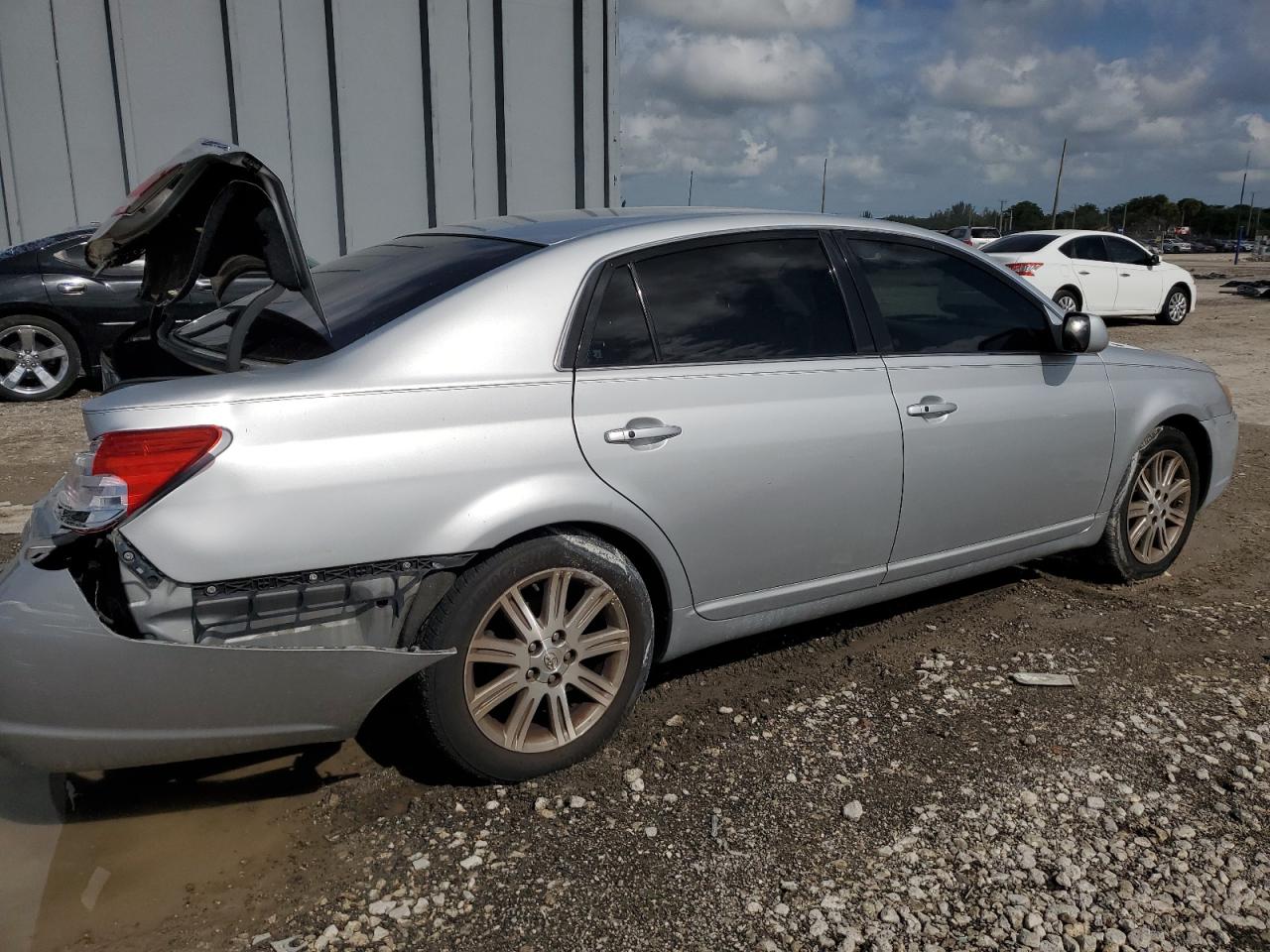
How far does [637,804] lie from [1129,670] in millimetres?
1951

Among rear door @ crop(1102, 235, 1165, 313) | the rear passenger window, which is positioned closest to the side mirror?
the rear passenger window

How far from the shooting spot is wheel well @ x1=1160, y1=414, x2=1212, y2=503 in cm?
446

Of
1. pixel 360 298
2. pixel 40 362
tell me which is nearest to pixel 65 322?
pixel 40 362

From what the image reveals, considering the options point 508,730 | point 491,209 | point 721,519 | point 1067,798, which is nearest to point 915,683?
point 1067,798

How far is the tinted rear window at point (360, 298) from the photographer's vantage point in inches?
107

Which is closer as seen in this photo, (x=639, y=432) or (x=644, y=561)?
(x=639, y=432)

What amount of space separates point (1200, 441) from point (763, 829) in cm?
307

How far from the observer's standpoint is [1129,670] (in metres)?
3.64

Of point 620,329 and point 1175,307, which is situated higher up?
point 620,329

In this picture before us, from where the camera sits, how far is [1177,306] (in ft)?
52.9

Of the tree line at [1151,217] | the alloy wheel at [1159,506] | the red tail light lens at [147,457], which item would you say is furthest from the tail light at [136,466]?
the tree line at [1151,217]

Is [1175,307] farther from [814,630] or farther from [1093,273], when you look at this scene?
[814,630]

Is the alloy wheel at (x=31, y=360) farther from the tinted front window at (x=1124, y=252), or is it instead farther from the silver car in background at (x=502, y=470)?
the tinted front window at (x=1124, y=252)

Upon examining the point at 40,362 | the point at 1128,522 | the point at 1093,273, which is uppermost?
the point at 1093,273
